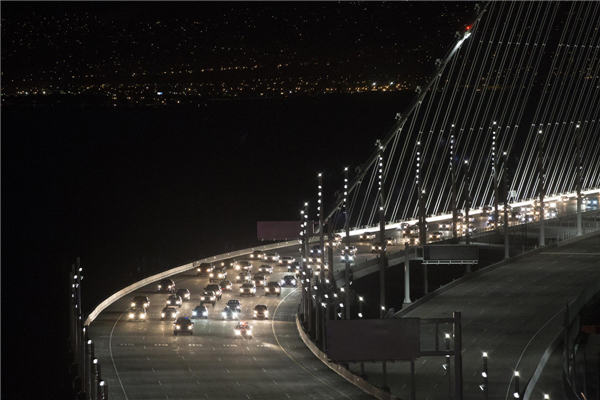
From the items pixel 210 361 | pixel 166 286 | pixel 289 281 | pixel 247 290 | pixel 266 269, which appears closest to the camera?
pixel 210 361

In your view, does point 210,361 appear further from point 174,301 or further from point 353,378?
point 174,301

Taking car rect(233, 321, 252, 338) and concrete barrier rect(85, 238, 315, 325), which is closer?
car rect(233, 321, 252, 338)

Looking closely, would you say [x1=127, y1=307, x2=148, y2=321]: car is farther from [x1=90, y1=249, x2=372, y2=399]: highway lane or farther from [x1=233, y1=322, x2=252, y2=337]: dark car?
[x1=233, y1=322, x2=252, y2=337]: dark car

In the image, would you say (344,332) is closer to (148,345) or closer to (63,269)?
(148,345)

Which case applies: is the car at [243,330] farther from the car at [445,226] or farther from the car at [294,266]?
the car at [445,226]

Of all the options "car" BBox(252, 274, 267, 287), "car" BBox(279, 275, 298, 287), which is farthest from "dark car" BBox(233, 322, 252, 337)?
"car" BBox(279, 275, 298, 287)

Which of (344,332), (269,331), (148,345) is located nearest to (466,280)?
(269,331)

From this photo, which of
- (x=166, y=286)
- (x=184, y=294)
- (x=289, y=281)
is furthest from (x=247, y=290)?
(x=289, y=281)

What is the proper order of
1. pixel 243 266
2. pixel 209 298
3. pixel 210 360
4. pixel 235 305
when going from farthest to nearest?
pixel 243 266 → pixel 209 298 → pixel 235 305 → pixel 210 360
